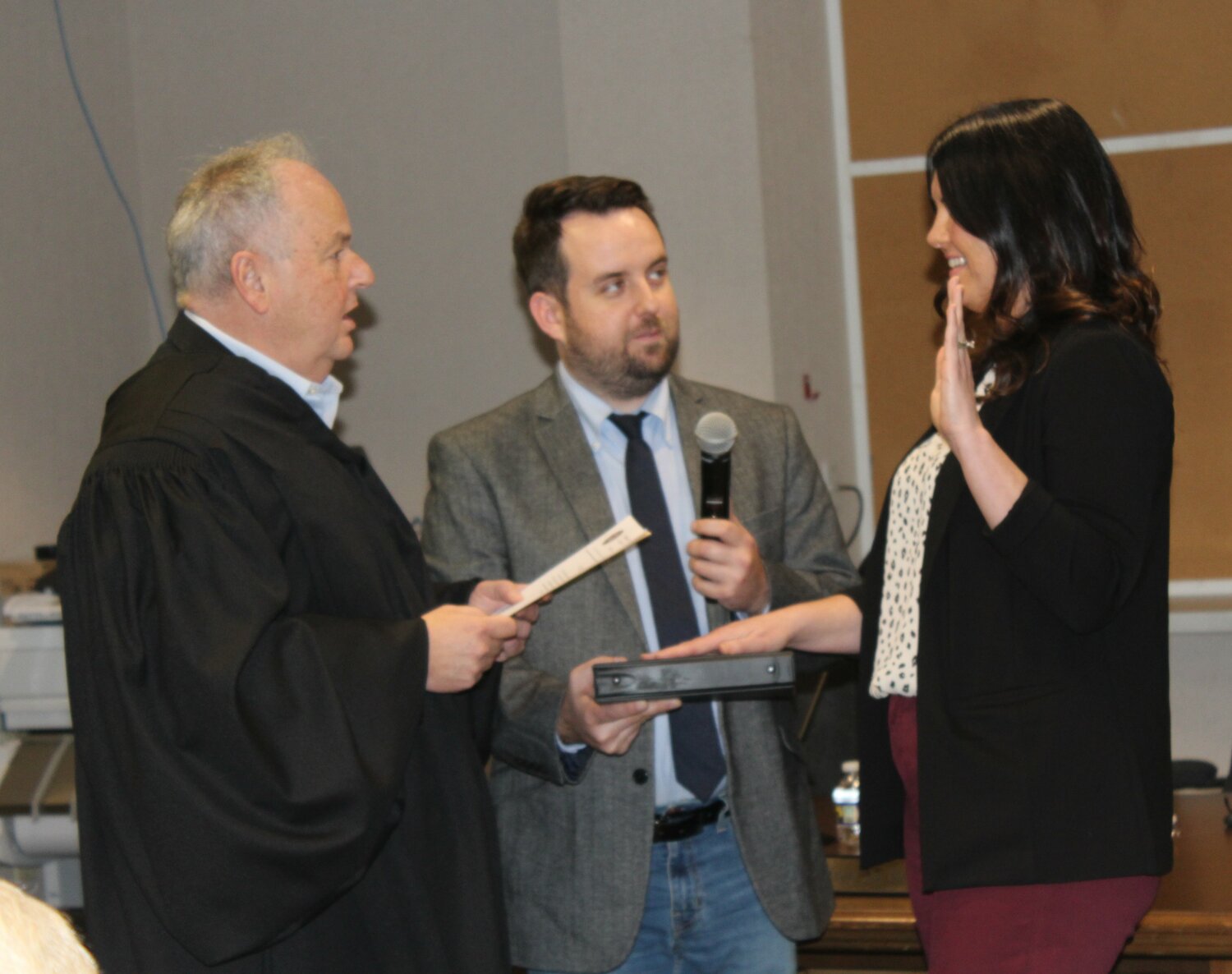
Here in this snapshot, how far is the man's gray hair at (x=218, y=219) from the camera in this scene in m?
2.05

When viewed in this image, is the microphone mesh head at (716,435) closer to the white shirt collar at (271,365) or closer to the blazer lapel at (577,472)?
the blazer lapel at (577,472)

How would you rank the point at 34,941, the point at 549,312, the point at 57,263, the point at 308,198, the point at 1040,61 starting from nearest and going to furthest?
1. the point at 34,941
2. the point at 308,198
3. the point at 549,312
4. the point at 57,263
5. the point at 1040,61

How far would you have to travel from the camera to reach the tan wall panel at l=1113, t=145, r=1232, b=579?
4227 mm

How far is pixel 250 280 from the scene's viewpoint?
6.72 ft

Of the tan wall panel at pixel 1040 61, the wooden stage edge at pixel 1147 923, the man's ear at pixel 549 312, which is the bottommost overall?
the wooden stage edge at pixel 1147 923

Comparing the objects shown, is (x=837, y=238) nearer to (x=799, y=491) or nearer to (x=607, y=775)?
(x=799, y=491)

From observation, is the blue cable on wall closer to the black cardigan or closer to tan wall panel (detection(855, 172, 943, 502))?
tan wall panel (detection(855, 172, 943, 502))

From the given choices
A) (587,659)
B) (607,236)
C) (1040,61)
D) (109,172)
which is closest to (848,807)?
(587,659)

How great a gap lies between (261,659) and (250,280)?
0.58m

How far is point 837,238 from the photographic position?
451 cm

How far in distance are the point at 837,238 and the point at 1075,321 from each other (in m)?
2.78

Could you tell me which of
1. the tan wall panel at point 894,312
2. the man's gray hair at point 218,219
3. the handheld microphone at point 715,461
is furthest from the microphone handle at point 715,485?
the tan wall panel at point 894,312

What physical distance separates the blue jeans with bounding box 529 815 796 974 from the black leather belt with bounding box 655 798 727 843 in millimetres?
17

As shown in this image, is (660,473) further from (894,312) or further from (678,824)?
(894,312)
